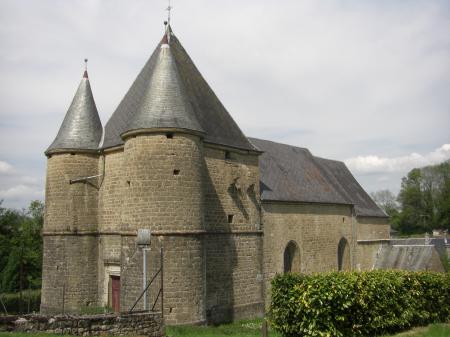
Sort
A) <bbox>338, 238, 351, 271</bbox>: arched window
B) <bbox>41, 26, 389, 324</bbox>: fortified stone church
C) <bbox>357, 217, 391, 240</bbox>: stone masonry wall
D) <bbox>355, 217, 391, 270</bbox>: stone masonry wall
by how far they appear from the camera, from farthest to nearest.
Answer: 1. <bbox>357, 217, 391, 240</bbox>: stone masonry wall
2. <bbox>355, 217, 391, 270</bbox>: stone masonry wall
3. <bbox>338, 238, 351, 271</bbox>: arched window
4. <bbox>41, 26, 389, 324</bbox>: fortified stone church

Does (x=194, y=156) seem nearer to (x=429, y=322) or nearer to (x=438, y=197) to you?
(x=429, y=322)

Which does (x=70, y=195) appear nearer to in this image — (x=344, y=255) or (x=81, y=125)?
(x=81, y=125)

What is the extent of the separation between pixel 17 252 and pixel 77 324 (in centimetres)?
2425

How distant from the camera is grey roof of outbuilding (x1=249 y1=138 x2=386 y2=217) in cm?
2273

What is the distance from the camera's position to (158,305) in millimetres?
13969

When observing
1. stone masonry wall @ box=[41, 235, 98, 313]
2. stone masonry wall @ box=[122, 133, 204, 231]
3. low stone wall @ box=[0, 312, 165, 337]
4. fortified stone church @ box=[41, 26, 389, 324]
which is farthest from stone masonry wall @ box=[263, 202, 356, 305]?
low stone wall @ box=[0, 312, 165, 337]

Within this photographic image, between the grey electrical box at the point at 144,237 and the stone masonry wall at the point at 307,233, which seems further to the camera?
the stone masonry wall at the point at 307,233

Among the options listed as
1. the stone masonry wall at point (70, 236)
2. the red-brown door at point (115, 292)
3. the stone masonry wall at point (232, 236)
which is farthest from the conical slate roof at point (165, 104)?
the red-brown door at point (115, 292)

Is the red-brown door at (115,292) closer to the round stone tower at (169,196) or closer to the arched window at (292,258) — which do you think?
the round stone tower at (169,196)

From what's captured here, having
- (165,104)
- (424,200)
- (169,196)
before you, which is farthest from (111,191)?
(424,200)

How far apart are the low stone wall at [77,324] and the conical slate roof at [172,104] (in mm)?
6393

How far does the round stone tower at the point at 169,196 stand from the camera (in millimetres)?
14266

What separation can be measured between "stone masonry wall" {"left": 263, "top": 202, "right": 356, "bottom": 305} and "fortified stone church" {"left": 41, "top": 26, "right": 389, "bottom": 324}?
0.28 feet

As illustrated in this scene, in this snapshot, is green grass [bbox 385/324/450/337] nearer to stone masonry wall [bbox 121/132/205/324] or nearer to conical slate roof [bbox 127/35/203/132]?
stone masonry wall [bbox 121/132/205/324]
